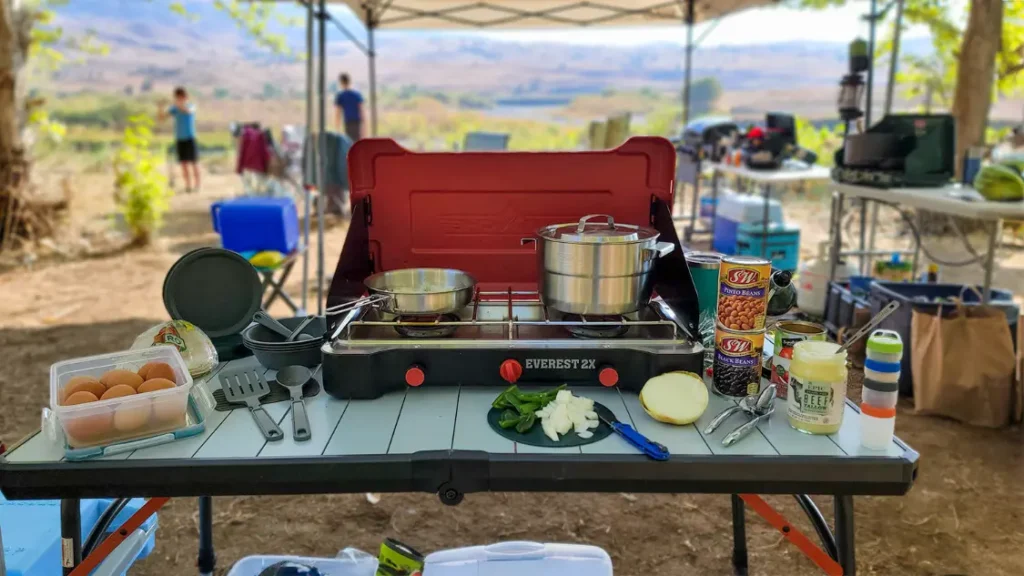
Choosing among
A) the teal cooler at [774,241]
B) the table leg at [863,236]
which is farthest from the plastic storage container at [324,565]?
the teal cooler at [774,241]

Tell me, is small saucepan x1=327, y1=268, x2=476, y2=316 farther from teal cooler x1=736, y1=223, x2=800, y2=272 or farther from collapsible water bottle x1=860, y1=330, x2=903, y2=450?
teal cooler x1=736, y1=223, x2=800, y2=272

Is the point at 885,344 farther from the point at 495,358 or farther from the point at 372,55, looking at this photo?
the point at 372,55

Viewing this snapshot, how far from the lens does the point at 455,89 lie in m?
27.2

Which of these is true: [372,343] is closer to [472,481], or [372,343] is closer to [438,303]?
[438,303]

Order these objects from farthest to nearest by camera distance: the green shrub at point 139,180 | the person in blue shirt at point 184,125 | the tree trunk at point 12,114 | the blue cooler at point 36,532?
1. the person in blue shirt at point 184,125
2. the green shrub at point 139,180
3. the tree trunk at point 12,114
4. the blue cooler at point 36,532

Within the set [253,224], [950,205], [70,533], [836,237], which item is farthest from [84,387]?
[836,237]

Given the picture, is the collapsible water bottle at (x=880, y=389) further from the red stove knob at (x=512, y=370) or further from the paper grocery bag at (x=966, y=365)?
the paper grocery bag at (x=966, y=365)

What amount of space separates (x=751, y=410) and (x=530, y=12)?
238 inches

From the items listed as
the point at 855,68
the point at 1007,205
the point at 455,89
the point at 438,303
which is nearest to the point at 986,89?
the point at 855,68

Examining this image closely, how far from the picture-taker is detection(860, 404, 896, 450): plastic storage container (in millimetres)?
1235

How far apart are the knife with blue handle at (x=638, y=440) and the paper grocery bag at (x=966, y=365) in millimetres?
2983

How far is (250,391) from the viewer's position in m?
1.51

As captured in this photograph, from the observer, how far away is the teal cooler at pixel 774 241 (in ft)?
20.9

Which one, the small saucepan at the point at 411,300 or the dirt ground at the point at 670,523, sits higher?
the small saucepan at the point at 411,300
